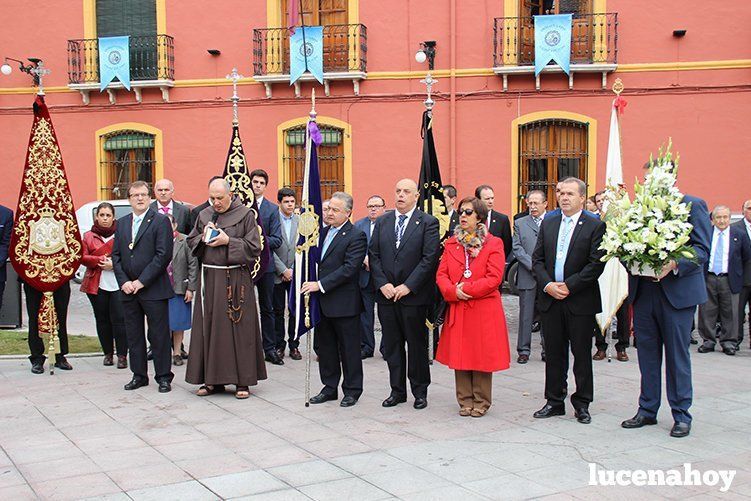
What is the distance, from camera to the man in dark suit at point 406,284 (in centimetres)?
747

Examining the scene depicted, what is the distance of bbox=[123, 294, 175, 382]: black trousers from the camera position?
327 inches

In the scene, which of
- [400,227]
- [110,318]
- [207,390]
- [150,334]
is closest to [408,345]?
[400,227]

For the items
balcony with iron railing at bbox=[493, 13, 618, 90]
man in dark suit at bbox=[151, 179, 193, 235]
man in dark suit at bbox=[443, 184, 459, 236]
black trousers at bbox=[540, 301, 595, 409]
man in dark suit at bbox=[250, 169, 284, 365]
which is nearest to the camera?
black trousers at bbox=[540, 301, 595, 409]

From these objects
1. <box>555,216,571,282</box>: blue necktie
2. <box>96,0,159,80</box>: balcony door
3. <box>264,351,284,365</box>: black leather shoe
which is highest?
<box>96,0,159,80</box>: balcony door

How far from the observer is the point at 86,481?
5.49 meters

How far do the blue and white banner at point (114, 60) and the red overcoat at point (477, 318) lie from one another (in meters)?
14.3

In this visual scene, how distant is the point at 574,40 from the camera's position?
1780 centimetres

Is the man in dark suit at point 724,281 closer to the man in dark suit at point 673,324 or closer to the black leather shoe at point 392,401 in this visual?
the man in dark suit at point 673,324

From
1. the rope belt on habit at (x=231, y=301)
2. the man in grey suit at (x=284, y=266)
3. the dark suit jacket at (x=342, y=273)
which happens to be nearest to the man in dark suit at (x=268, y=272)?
the man in grey suit at (x=284, y=266)

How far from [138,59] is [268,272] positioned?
11827 millimetres

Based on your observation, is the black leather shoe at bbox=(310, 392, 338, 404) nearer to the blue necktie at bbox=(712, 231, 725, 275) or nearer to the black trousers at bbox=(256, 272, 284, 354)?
the black trousers at bbox=(256, 272, 284, 354)

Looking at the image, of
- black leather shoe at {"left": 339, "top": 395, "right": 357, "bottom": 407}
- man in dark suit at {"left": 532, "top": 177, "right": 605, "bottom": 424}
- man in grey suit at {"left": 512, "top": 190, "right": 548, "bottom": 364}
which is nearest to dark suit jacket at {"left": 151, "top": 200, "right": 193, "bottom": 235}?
black leather shoe at {"left": 339, "top": 395, "right": 357, "bottom": 407}

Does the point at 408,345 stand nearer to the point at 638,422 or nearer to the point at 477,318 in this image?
the point at 477,318

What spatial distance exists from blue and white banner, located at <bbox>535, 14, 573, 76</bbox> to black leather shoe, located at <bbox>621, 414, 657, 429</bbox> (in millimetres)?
11730
